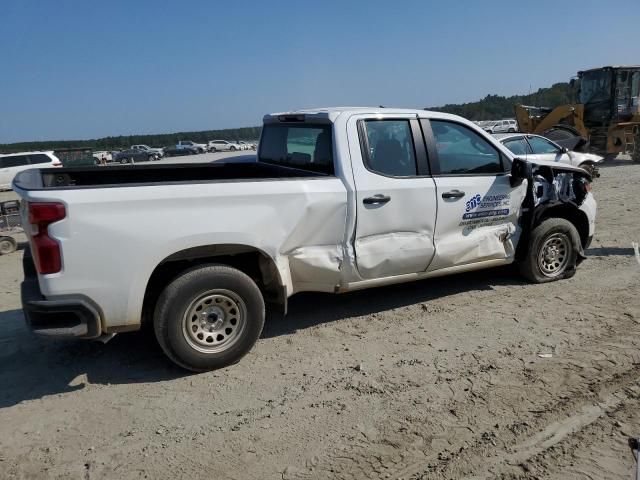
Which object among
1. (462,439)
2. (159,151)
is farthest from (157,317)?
(159,151)

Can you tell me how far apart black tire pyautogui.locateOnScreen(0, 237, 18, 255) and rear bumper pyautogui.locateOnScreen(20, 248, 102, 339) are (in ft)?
22.1

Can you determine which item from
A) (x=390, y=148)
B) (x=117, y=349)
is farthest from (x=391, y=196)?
(x=117, y=349)

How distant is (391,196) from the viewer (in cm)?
474

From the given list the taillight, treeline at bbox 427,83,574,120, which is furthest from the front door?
treeline at bbox 427,83,574,120

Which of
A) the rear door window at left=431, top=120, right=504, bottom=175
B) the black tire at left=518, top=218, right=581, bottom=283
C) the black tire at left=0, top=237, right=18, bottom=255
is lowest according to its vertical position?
the black tire at left=0, top=237, right=18, bottom=255

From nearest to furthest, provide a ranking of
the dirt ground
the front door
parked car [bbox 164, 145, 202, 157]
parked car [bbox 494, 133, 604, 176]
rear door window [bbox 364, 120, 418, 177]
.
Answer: the dirt ground
rear door window [bbox 364, 120, 418, 177]
parked car [bbox 494, 133, 604, 176]
the front door
parked car [bbox 164, 145, 202, 157]

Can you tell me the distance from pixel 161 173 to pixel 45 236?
2.25 metres

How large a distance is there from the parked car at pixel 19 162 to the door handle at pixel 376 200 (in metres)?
20.3

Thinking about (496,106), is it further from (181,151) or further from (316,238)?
(316,238)

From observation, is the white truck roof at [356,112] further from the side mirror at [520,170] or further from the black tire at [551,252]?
the black tire at [551,252]

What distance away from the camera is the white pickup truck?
3.64 meters

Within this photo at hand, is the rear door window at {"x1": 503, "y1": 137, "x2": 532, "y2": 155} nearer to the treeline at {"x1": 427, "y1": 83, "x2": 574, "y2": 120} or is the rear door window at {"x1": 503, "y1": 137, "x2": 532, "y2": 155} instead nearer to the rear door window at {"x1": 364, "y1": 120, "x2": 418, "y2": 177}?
the rear door window at {"x1": 364, "y1": 120, "x2": 418, "y2": 177}

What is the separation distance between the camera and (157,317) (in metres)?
3.92

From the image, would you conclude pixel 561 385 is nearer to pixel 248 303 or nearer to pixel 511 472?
pixel 511 472
